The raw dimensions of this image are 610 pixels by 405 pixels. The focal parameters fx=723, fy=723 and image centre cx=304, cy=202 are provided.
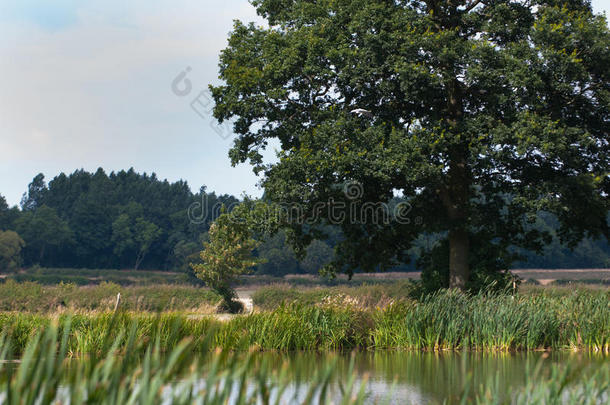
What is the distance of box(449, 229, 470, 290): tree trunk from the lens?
82.1ft

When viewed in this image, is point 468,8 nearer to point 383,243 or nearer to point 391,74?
point 391,74

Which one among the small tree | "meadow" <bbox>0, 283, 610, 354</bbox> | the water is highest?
the small tree

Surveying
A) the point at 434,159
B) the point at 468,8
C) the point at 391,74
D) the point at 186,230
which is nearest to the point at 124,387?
the point at 434,159

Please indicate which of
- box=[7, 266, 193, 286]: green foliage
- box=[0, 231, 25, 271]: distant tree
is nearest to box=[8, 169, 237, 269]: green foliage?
box=[7, 266, 193, 286]: green foliage

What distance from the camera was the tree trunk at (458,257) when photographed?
25.0 m

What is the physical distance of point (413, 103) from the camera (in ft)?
84.8

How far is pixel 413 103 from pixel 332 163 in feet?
16.7

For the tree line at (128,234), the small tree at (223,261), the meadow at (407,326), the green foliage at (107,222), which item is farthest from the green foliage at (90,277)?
the meadow at (407,326)

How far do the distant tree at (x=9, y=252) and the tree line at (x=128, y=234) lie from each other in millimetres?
125

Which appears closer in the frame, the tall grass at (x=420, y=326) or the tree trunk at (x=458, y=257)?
the tall grass at (x=420, y=326)

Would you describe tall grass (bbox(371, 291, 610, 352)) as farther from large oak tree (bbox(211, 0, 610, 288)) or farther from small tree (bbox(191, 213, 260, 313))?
small tree (bbox(191, 213, 260, 313))

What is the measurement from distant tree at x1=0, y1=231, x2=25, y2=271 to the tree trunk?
252 feet

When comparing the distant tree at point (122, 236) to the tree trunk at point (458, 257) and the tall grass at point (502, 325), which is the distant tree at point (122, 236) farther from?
the tall grass at point (502, 325)

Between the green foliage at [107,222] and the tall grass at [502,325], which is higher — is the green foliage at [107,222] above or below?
above
